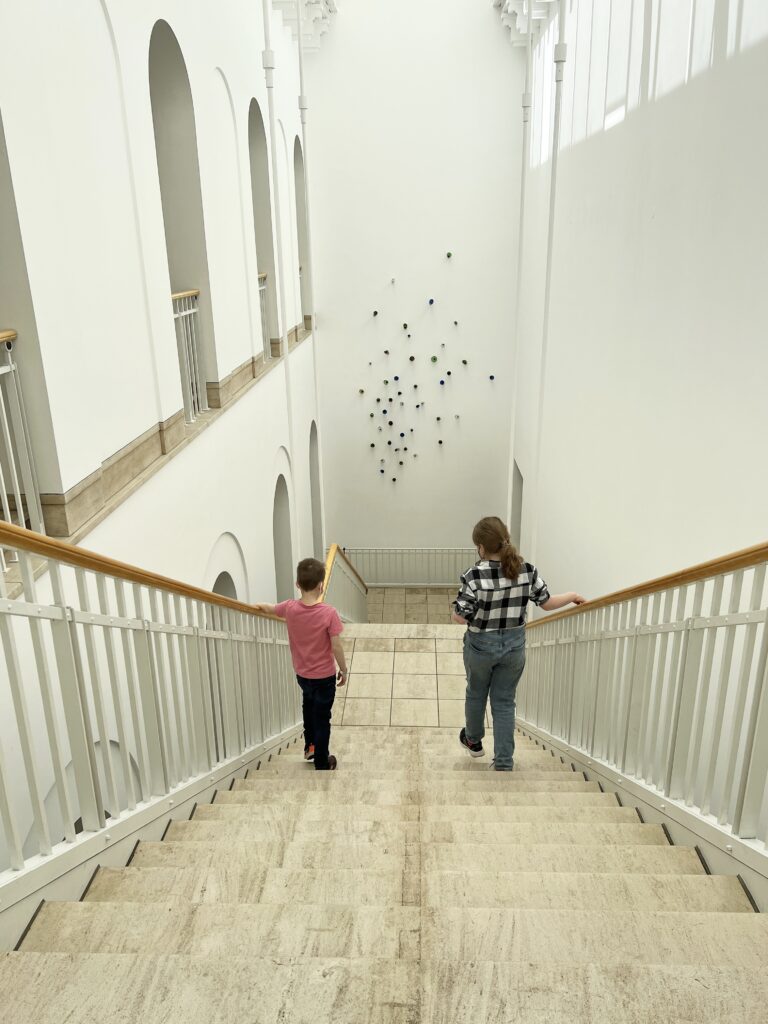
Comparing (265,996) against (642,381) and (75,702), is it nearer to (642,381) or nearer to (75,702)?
(75,702)

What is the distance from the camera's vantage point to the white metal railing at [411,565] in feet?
43.0

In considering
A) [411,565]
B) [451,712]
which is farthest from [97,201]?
[411,565]

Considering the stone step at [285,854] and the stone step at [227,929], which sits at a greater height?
the stone step at [227,929]

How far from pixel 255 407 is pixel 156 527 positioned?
3123mm

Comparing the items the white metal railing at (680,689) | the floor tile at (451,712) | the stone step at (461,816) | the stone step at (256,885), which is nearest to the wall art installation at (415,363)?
the floor tile at (451,712)

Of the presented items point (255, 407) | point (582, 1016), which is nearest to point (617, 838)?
point (582, 1016)

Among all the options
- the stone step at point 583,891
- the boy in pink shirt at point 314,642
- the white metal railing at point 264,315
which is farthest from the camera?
the white metal railing at point 264,315

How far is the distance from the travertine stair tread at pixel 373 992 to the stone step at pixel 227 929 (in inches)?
8.9

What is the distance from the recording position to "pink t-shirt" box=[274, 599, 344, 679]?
3.92 meters

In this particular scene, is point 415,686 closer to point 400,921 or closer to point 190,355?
point 190,355

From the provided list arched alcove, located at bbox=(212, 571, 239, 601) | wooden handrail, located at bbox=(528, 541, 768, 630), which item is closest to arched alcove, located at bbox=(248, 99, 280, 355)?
arched alcove, located at bbox=(212, 571, 239, 601)

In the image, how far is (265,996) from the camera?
1729mm

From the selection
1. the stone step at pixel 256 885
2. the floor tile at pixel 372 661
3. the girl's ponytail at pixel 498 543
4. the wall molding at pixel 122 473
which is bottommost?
the floor tile at pixel 372 661

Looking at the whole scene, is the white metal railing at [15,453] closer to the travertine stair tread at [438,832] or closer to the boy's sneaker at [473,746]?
the travertine stair tread at [438,832]
